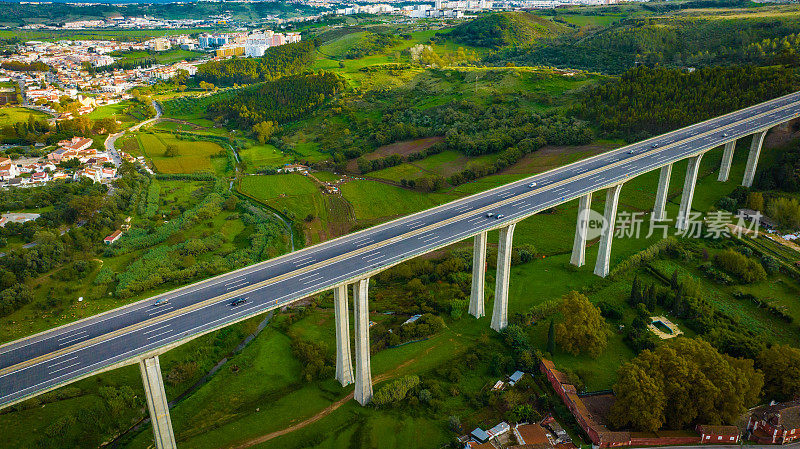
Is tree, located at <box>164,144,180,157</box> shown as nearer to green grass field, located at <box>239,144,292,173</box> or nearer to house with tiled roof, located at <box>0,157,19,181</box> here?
green grass field, located at <box>239,144,292,173</box>

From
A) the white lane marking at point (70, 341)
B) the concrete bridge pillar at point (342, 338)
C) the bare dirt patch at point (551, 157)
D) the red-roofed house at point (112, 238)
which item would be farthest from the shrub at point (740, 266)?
the red-roofed house at point (112, 238)

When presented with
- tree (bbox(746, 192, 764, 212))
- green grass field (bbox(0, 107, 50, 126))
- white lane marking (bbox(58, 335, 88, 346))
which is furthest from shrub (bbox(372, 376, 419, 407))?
green grass field (bbox(0, 107, 50, 126))

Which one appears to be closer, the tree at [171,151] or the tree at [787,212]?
the tree at [787,212]

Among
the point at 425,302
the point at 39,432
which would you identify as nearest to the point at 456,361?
the point at 425,302

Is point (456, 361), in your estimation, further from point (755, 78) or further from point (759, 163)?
point (755, 78)

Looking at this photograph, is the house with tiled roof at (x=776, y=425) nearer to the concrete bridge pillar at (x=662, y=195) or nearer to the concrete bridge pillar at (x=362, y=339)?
the concrete bridge pillar at (x=362, y=339)

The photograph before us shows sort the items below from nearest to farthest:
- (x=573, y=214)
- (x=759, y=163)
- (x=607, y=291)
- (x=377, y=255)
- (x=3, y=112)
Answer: (x=377, y=255)
(x=607, y=291)
(x=573, y=214)
(x=759, y=163)
(x=3, y=112)

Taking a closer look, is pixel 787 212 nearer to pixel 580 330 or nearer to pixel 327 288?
pixel 580 330
